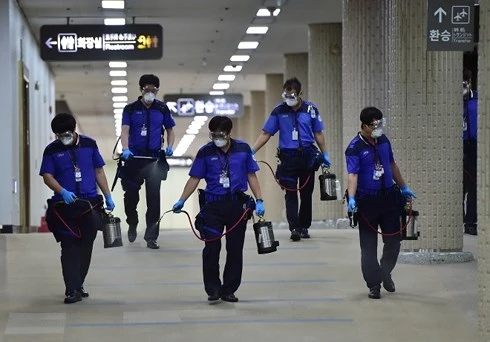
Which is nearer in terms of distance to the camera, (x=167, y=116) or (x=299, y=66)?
(x=167, y=116)

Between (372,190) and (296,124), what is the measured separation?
10.7 feet

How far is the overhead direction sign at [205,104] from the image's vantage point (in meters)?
34.5

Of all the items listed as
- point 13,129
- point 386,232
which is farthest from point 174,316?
point 13,129

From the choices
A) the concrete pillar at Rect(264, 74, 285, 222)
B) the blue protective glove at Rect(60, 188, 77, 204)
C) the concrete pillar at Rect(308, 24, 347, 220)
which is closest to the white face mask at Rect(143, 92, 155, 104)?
the blue protective glove at Rect(60, 188, 77, 204)

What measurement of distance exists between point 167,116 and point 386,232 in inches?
151

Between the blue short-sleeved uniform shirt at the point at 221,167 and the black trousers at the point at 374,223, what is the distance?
1182 millimetres

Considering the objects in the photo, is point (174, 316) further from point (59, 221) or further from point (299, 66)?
point (299, 66)

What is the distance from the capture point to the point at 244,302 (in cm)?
1084

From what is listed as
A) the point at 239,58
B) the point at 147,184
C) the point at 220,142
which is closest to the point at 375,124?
the point at 220,142

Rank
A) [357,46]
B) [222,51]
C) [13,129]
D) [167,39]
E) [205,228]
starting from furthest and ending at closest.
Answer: [222,51], [167,39], [13,129], [357,46], [205,228]

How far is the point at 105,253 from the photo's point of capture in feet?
45.8

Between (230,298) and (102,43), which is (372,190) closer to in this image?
(230,298)

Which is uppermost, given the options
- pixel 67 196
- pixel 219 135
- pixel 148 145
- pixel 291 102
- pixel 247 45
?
pixel 247 45

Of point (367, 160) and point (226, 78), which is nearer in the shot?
point (367, 160)
